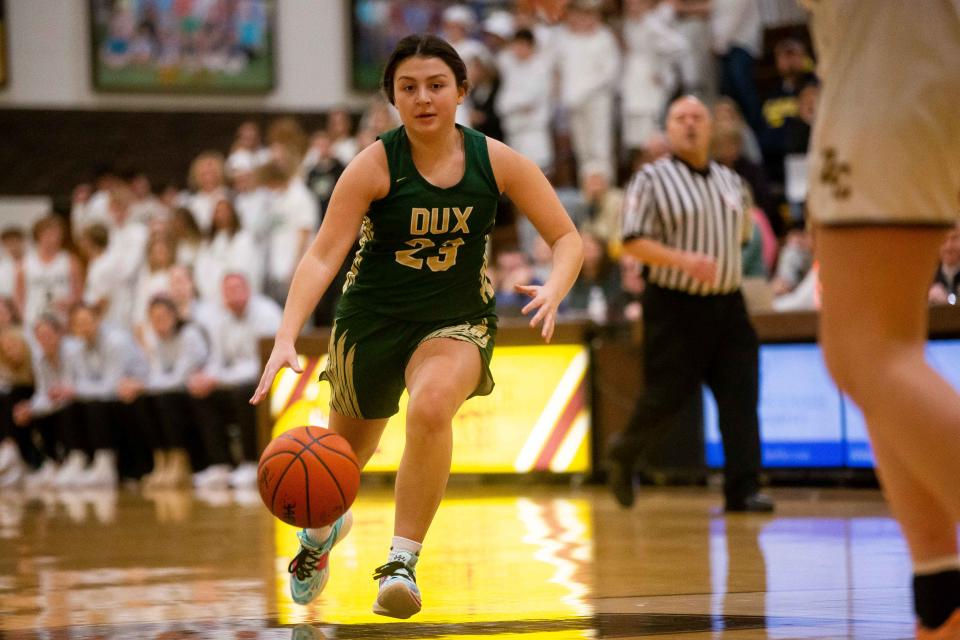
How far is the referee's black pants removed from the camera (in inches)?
377

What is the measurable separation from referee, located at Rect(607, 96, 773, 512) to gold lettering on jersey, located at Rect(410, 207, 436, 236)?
4084 mm

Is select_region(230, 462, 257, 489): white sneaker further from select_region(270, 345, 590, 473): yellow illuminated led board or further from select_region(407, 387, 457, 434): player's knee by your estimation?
select_region(407, 387, 457, 434): player's knee

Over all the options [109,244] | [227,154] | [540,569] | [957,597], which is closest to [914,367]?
[957,597]

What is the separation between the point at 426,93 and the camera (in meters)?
5.50

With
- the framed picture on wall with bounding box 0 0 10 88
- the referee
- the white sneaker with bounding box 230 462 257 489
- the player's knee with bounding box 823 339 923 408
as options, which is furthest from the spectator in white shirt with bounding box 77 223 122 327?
the player's knee with bounding box 823 339 923 408

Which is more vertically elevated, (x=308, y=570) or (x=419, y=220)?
(x=419, y=220)

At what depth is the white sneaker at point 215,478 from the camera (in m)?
14.5

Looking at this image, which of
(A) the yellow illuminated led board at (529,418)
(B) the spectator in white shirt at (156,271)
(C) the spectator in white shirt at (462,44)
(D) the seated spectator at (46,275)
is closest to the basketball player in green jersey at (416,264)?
(A) the yellow illuminated led board at (529,418)

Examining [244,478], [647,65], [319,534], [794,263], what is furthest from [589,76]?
[319,534]

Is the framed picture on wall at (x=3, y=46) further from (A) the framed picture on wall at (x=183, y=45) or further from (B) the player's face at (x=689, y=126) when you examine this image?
(B) the player's face at (x=689, y=126)

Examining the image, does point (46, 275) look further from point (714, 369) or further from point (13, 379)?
point (714, 369)

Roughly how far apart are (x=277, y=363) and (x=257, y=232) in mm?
11540

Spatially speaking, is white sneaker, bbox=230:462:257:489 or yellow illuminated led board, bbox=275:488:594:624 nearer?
yellow illuminated led board, bbox=275:488:594:624

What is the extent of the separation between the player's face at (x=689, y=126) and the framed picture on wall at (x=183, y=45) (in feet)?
44.7
